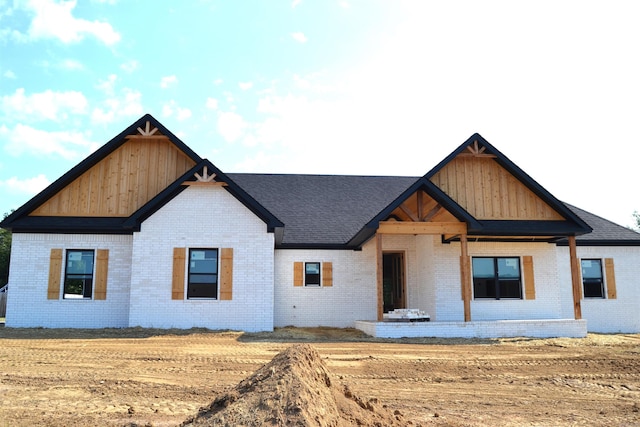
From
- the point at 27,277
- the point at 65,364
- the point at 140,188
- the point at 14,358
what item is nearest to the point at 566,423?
the point at 65,364

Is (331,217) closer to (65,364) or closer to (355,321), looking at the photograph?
(355,321)

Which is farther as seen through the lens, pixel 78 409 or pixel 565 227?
pixel 565 227

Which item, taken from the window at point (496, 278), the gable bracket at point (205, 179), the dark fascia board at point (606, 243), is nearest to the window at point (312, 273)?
the gable bracket at point (205, 179)

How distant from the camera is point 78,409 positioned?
6.66 m

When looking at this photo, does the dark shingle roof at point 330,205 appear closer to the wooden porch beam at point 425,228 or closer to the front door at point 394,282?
the front door at point 394,282

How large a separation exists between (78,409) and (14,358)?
475 centimetres

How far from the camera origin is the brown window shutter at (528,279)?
1752cm

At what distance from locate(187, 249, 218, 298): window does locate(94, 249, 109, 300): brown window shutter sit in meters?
2.66

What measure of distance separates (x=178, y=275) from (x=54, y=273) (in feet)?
12.8

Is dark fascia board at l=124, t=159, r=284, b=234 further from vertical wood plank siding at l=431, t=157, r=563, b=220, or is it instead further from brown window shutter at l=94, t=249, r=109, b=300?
vertical wood plank siding at l=431, t=157, r=563, b=220

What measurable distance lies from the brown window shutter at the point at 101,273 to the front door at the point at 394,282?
32.7ft

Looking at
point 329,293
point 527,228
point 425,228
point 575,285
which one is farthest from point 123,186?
point 575,285

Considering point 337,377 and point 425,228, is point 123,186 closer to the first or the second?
point 425,228

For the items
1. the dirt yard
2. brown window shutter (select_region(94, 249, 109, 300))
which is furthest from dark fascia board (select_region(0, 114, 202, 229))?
the dirt yard
